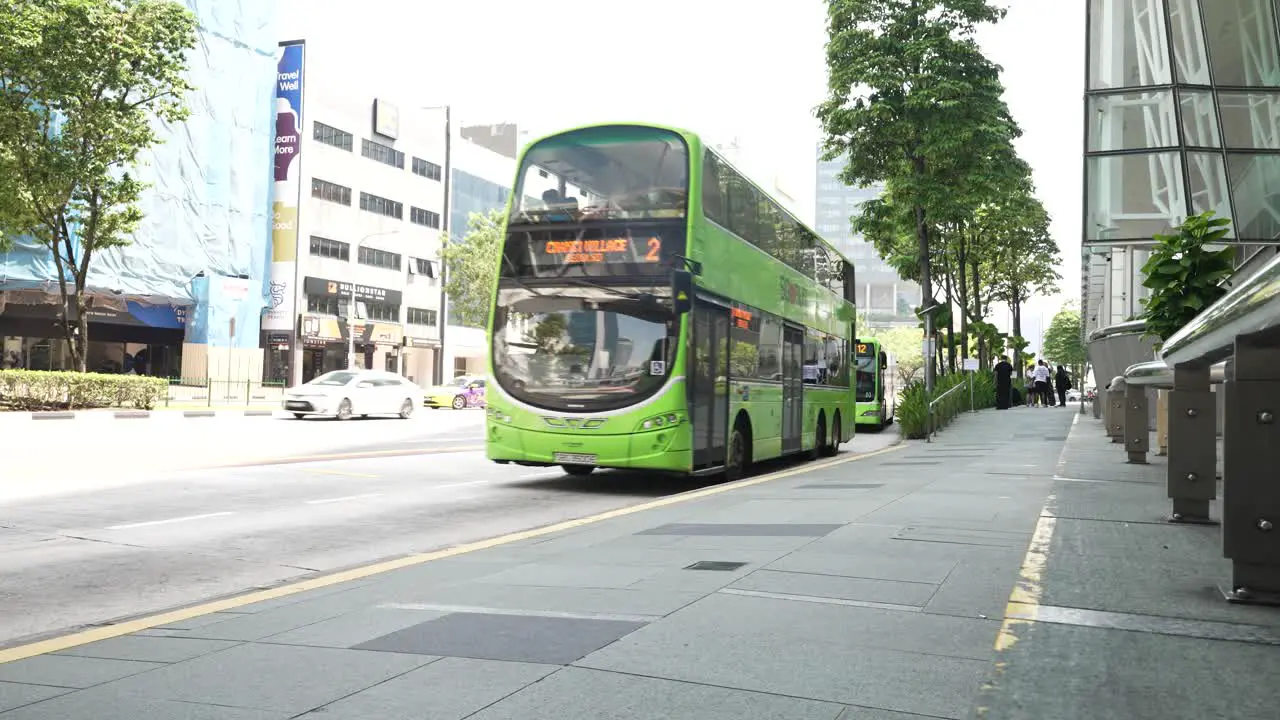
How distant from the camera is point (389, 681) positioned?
12.9 ft

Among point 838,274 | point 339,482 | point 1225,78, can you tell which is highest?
point 1225,78

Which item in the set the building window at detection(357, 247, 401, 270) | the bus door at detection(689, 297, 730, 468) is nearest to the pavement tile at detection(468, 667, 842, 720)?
the bus door at detection(689, 297, 730, 468)

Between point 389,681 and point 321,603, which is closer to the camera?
point 389,681

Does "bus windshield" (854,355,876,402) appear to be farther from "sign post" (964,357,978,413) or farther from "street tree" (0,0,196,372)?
"street tree" (0,0,196,372)

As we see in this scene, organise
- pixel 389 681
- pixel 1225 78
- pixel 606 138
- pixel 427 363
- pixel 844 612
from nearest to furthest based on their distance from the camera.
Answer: pixel 389 681 < pixel 844 612 < pixel 606 138 < pixel 1225 78 < pixel 427 363

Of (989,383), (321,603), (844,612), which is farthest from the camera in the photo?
(989,383)

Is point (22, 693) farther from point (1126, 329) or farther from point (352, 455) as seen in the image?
point (1126, 329)

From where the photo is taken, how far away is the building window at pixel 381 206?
61.1 metres

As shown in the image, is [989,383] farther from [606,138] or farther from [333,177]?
[333,177]

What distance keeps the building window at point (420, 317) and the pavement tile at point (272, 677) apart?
62203 millimetres

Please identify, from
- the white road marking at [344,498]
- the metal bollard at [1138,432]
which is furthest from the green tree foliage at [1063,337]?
the white road marking at [344,498]

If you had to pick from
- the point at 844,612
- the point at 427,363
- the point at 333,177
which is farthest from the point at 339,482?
the point at 427,363

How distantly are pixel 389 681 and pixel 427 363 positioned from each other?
6624 cm

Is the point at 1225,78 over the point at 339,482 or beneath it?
over
